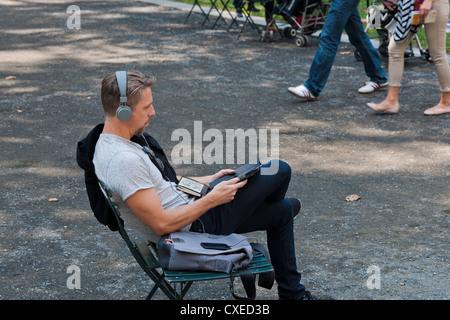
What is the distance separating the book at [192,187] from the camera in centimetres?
356

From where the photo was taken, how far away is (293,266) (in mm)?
3742

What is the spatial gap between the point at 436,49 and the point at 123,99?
15.8 ft

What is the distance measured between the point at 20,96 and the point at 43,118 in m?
0.99

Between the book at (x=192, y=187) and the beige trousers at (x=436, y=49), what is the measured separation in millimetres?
4254

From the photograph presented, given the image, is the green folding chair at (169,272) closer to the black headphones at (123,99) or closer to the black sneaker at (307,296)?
the black headphones at (123,99)

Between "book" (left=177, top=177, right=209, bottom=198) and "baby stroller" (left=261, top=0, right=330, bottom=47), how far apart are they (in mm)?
7275

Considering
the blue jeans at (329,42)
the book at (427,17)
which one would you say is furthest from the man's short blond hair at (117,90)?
the blue jeans at (329,42)

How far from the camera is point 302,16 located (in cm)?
1070

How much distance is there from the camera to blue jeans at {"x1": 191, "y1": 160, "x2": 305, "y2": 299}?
142 inches

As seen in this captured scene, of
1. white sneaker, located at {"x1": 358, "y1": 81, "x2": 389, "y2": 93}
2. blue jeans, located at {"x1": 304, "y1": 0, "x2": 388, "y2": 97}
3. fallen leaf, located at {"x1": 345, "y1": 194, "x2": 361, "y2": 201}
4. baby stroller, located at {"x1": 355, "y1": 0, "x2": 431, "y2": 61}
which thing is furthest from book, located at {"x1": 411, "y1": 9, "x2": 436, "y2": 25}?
fallen leaf, located at {"x1": 345, "y1": 194, "x2": 361, "y2": 201}

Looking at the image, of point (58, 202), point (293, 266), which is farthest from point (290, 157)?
point (293, 266)

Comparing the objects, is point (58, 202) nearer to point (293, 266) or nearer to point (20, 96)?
point (293, 266)

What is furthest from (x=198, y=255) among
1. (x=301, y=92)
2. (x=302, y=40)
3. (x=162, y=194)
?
(x=302, y=40)

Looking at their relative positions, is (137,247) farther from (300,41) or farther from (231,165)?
(300,41)
